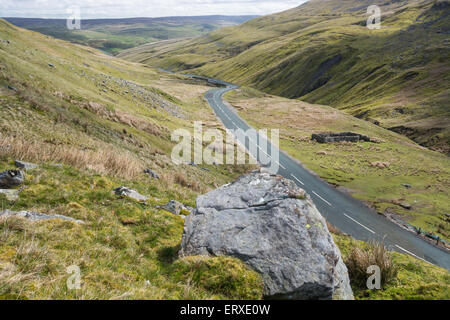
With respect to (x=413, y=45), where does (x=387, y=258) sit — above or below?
below

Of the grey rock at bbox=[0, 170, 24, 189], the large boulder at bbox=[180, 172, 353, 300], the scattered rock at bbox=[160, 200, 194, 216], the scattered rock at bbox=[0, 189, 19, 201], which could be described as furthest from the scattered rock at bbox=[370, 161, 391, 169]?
the scattered rock at bbox=[0, 189, 19, 201]

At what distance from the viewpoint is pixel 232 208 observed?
752 cm

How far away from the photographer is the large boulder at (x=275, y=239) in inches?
212

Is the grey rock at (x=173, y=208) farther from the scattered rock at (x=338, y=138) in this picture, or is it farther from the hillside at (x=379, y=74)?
the hillside at (x=379, y=74)

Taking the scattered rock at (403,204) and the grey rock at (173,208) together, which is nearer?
the grey rock at (173,208)

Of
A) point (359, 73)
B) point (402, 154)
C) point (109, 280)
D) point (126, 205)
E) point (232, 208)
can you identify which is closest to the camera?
point (109, 280)

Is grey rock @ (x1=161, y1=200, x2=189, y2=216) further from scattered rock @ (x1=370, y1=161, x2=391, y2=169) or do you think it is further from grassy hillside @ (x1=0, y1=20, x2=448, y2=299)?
scattered rock @ (x1=370, y1=161, x2=391, y2=169)

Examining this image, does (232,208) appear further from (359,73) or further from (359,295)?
(359,73)

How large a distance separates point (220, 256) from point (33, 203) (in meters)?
5.52

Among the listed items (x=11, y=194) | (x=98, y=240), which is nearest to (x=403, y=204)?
(x=98, y=240)

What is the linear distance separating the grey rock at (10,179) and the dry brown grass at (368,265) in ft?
31.6

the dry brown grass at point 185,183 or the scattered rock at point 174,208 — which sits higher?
the scattered rock at point 174,208

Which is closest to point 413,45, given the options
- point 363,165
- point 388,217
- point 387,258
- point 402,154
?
point 402,154

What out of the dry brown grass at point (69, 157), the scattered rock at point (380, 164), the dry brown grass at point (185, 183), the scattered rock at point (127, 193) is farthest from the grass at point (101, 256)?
the scattered rock at point (380, 164)
